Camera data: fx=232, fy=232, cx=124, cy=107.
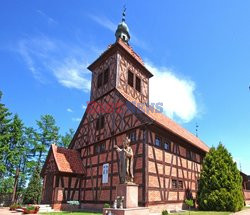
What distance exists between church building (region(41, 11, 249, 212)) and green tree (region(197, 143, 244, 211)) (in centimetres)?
160

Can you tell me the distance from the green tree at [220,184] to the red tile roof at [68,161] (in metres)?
10.8

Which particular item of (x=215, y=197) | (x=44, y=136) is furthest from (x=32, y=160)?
(x=215, y=197)

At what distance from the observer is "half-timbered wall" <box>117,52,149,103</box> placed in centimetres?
2258

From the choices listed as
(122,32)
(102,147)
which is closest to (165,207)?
(102,147)

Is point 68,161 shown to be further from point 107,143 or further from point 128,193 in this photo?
point 128,193

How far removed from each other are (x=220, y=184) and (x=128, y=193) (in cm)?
896

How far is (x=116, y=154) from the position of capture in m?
18.7

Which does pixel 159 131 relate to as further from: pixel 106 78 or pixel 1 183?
pixel 1 183

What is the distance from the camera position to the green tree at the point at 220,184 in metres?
17.4

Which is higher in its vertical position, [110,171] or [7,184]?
[110,171]

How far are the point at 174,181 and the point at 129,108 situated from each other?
678 centimetres

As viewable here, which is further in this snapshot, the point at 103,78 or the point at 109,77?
the point at 103,78

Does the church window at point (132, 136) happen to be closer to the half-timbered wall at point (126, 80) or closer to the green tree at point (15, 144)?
the half-timbered wall at point (126, 80)

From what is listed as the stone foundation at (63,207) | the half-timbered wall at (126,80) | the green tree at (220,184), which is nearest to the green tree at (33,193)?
the stone foundation at (63,207)
